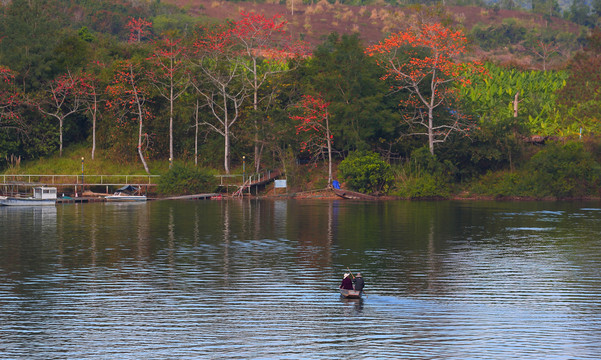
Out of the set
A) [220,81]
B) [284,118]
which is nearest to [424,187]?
[284,118]

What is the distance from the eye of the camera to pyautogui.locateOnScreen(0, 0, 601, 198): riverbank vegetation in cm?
8212

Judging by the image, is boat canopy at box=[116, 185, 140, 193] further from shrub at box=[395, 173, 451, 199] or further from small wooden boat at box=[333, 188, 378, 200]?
shrub at box=[395, 173, 451, 199]

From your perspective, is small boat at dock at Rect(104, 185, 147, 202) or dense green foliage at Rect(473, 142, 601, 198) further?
dense green foliage at Rect(473, 142, 601, 198)

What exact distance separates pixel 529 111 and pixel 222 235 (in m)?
56.1

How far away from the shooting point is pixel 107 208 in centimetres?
7175

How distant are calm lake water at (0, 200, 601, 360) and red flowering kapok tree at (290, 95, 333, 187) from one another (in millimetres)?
24852

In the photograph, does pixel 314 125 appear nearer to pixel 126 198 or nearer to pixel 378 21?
pixel 126 198

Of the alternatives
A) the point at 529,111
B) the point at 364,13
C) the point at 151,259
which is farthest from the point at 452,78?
the point at 364,13

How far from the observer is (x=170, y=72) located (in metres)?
84.9

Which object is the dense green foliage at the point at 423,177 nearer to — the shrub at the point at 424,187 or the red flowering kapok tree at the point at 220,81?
the shrub at the point at 424,187

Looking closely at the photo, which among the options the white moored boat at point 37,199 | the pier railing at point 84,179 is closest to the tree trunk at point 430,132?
the pier railing at point 84,179

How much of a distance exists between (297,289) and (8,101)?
6328 cm

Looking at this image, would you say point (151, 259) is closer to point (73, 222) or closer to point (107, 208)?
point (73, 222)

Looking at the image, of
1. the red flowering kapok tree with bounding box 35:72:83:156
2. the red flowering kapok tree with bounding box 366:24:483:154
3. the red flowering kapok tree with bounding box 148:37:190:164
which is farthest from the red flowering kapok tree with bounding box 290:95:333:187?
the red flowering kapok tree with bounding box 35:72:83:156
